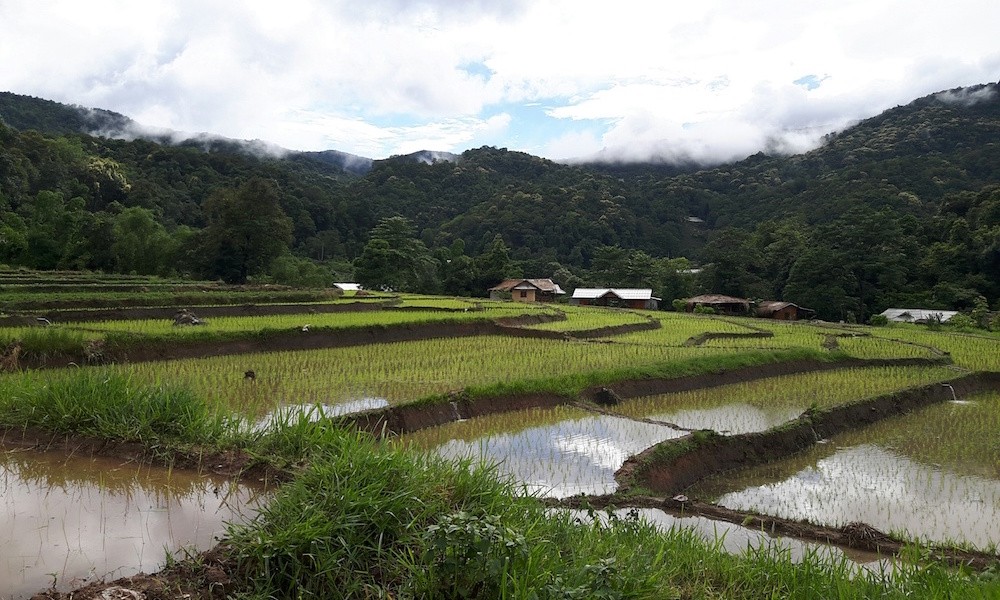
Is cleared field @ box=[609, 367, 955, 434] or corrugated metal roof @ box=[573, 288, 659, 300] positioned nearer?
cleared field @ box=[609, 367, 955, 434]

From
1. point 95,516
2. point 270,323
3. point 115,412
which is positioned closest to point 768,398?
point 115,412

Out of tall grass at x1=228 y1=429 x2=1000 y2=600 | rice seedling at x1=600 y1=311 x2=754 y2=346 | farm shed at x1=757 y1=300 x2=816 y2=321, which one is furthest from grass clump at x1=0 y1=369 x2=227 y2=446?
farm shed at x1=757 y1=300 x2=816 y2=321

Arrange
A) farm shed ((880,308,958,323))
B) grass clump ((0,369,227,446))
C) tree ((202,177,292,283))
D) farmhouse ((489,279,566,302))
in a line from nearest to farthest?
grass clump ((0,369,227,446))
tree ((202,177,292,283))
farm shed ((880,308,958,323))
farmhouse ((489,279,566,302))

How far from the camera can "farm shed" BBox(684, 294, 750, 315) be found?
40.5 metres

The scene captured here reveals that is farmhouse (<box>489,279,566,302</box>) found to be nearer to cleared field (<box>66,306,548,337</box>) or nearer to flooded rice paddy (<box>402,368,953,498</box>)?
cleared field (<box>66,306,548,337</box>)

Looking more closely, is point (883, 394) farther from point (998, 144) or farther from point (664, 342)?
point (998, 144)

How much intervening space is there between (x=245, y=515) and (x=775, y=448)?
7.68m

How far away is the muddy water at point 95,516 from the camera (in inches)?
124

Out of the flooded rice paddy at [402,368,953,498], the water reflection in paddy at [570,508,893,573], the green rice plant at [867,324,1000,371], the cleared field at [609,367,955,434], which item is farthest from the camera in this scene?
the green rice plant at [867,324,1000,371]

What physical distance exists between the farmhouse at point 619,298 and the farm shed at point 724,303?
12.7 ft

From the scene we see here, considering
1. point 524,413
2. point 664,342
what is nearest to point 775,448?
point 524,413

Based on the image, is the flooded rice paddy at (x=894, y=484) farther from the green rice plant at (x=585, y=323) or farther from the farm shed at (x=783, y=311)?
the farm shed at (x=783, y=311)

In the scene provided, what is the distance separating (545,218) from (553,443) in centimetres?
6076

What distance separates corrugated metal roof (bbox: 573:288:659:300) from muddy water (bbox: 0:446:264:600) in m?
41.6
